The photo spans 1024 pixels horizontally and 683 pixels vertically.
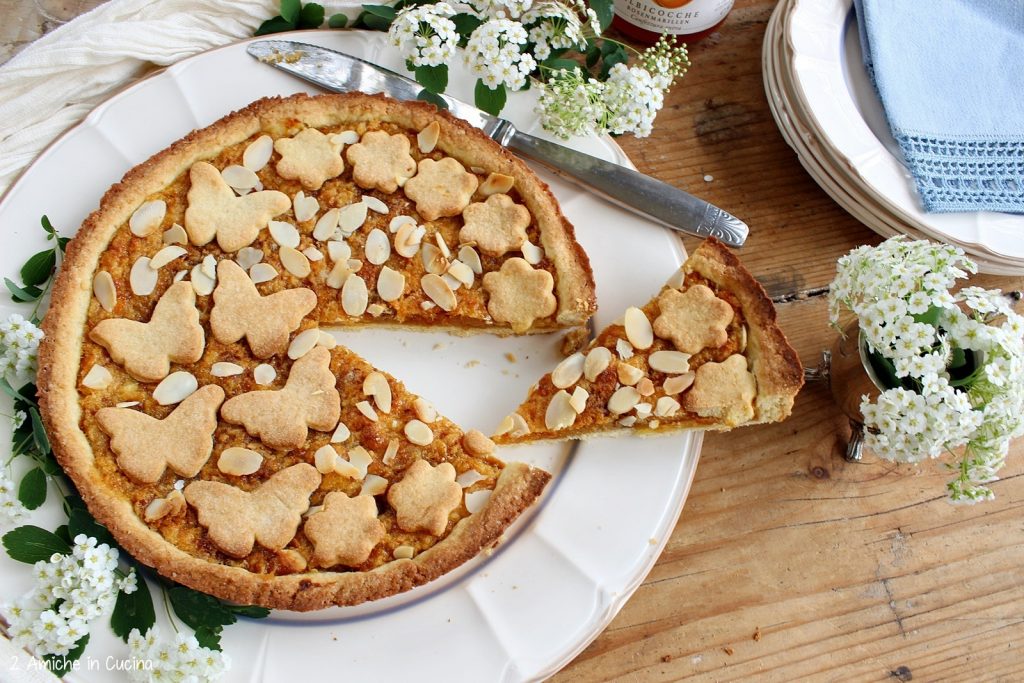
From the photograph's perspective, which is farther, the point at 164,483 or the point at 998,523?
the point at 998,523

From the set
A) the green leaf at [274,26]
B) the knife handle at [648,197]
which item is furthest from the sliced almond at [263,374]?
the green leaf at [274,26]

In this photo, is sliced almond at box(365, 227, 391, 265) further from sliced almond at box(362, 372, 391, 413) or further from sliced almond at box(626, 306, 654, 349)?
sliced almond at box(626, 306, 654, 349)

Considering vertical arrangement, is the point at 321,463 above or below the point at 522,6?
below

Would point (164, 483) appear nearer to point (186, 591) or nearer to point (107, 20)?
point (186, 591)

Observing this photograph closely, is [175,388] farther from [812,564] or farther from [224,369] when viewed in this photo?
[812,564]

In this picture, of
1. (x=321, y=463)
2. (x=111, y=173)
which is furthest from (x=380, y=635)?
(x=111, y=173)

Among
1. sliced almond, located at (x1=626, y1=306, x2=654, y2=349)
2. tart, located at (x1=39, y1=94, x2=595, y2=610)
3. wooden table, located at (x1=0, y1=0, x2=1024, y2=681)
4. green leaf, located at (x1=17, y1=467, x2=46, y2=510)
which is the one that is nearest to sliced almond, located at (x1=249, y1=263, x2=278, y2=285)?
tart, located at (x1=39, y1=94, x2=595, y2=610)
